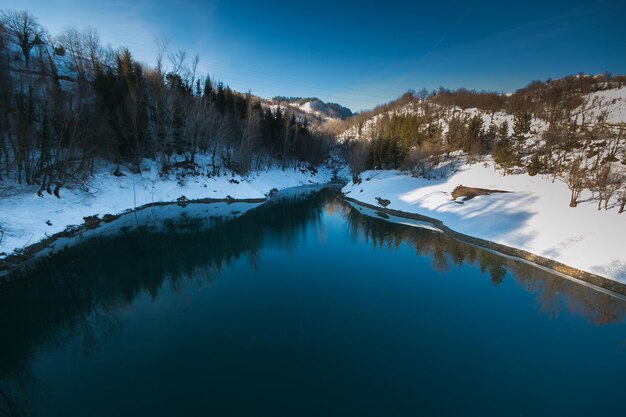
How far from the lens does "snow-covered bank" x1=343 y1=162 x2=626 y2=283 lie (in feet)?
54.6

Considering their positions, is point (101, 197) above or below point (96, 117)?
below

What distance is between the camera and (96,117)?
26.7 m

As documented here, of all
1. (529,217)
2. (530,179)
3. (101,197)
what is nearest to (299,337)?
(529,217)

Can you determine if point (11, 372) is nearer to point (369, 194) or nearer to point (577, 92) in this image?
point (369, 194)

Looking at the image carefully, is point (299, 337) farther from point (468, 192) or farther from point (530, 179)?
point (530, 179)

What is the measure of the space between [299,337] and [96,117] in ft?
99.8

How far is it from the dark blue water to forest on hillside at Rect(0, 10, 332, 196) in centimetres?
1111

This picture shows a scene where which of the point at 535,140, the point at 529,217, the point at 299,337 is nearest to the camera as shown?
the point at 299,337

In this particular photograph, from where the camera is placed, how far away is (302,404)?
6793 mm

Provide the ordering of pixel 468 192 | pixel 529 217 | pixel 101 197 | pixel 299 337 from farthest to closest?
pixel 468 192 → pixel 101 197 → pixel 529 217 → pixel 299 337

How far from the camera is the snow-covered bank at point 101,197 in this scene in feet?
54.9

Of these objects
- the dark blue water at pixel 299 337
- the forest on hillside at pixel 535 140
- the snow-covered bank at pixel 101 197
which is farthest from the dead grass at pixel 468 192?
the snow-covered bank at pixel 101 197

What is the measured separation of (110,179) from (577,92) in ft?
291

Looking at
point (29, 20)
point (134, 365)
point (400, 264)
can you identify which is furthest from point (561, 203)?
point (29, 20)
